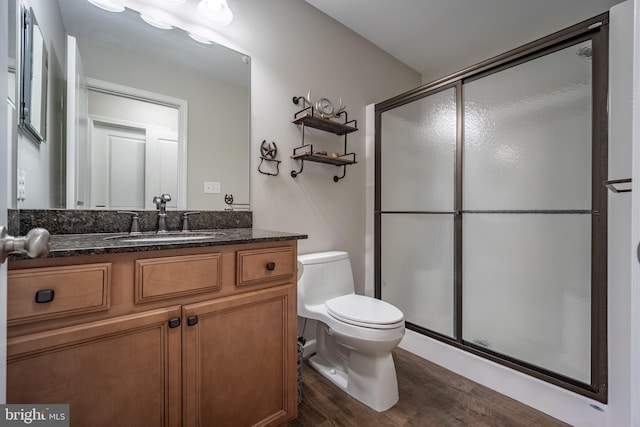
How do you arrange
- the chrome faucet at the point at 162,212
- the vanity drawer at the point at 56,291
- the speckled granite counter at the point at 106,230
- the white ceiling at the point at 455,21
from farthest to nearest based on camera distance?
the white ceiling at the point at 455,21 → the chrome faucet at the point at 162,212 → the speckled granite counter at the point at 106,230 → the vanity drawer at the point at 56,291

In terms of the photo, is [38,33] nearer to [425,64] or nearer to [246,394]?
[246,394]

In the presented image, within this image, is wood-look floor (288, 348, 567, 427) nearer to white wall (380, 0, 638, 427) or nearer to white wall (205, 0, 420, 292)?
white wall (380, 0, 638, 427)

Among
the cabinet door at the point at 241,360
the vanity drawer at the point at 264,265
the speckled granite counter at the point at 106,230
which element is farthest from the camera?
the vanity drawer at the point at 264,265

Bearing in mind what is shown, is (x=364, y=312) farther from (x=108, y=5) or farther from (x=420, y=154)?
(x=108, y=5)

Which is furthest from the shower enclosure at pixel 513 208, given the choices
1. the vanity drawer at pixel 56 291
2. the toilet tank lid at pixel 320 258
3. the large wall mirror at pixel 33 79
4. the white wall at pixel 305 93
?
the large wall mirror at pixel 33 79

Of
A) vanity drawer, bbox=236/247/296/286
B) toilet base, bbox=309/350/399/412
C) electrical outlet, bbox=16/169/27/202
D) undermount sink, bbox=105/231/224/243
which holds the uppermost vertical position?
electrical outlet, bbox=16/169/27/202

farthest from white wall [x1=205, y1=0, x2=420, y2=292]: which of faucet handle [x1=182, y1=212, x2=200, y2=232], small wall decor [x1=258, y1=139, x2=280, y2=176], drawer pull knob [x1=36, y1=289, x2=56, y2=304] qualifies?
drawer pull knob [x1=36, y1=289, x2=56, y2=304]

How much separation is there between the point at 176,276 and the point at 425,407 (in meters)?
1.42

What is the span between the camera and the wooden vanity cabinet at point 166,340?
743mm

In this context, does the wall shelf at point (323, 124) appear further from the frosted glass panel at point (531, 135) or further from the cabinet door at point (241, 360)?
the cabinet door at point (241, 360)

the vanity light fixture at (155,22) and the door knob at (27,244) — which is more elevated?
the vanity light fixture at (155,22)

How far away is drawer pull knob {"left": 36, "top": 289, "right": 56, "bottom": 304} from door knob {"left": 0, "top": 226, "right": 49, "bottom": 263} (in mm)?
329
